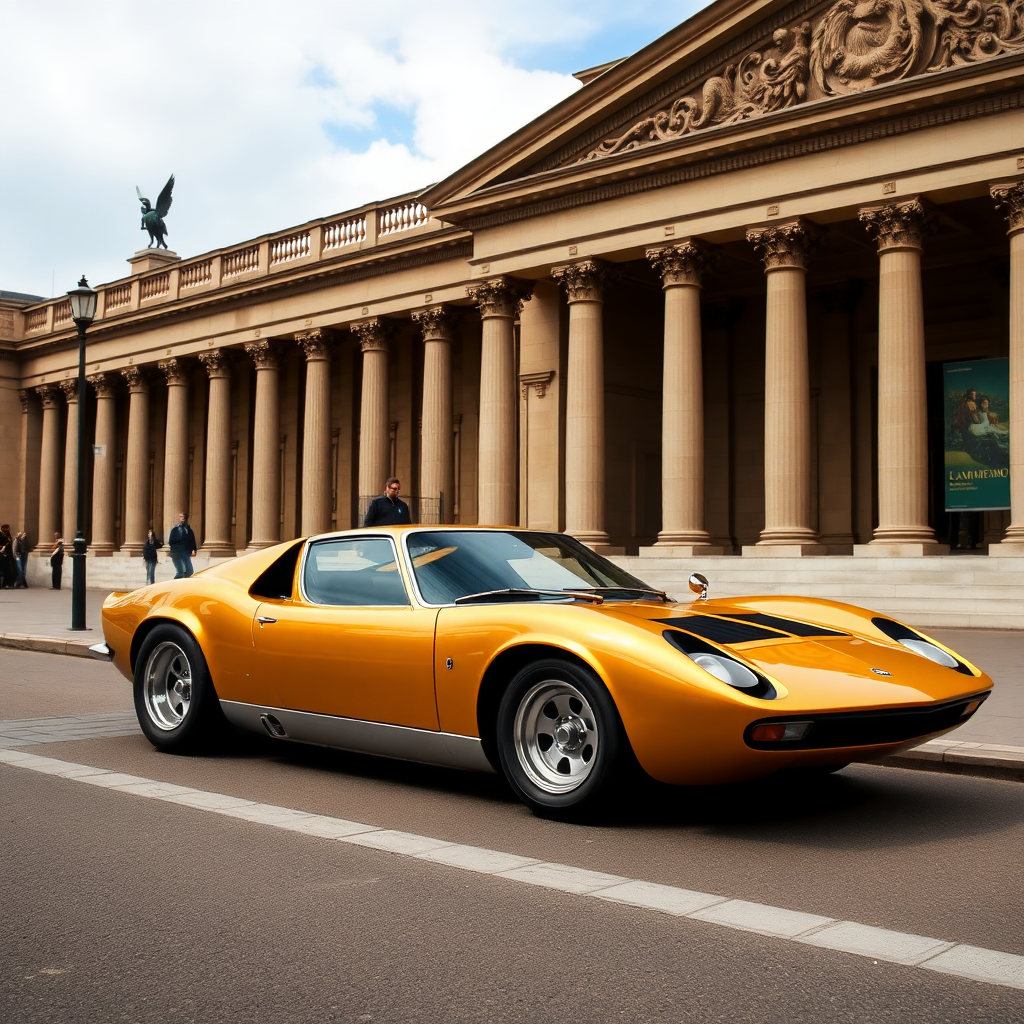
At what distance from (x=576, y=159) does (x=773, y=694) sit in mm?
24666

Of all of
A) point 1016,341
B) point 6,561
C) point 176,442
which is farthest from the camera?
point 176,442

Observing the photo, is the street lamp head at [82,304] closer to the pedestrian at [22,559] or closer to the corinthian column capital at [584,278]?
the corinthian column capital at [584,278]

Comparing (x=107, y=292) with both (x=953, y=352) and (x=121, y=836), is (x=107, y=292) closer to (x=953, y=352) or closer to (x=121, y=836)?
(x=953, y=352)

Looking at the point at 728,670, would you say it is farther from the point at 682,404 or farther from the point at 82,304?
the point at 682,404

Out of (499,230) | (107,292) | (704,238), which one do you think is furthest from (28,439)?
(704,238)

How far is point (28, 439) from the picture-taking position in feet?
165

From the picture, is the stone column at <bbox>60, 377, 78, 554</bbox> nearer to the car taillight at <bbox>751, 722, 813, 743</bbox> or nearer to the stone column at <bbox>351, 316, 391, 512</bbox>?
the stone column at <bbox>351, 316, 391, 512</bbox>

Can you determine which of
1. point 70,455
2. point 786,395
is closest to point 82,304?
point 786,395

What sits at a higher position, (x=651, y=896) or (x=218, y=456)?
(x=218, y=456)

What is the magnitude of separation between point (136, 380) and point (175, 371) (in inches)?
105

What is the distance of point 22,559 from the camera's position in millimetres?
44438

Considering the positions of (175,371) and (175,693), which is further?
(175,371)

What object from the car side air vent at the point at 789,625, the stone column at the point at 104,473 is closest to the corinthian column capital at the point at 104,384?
the stone column at the point at 104,473

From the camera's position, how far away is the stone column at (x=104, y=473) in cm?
4588
